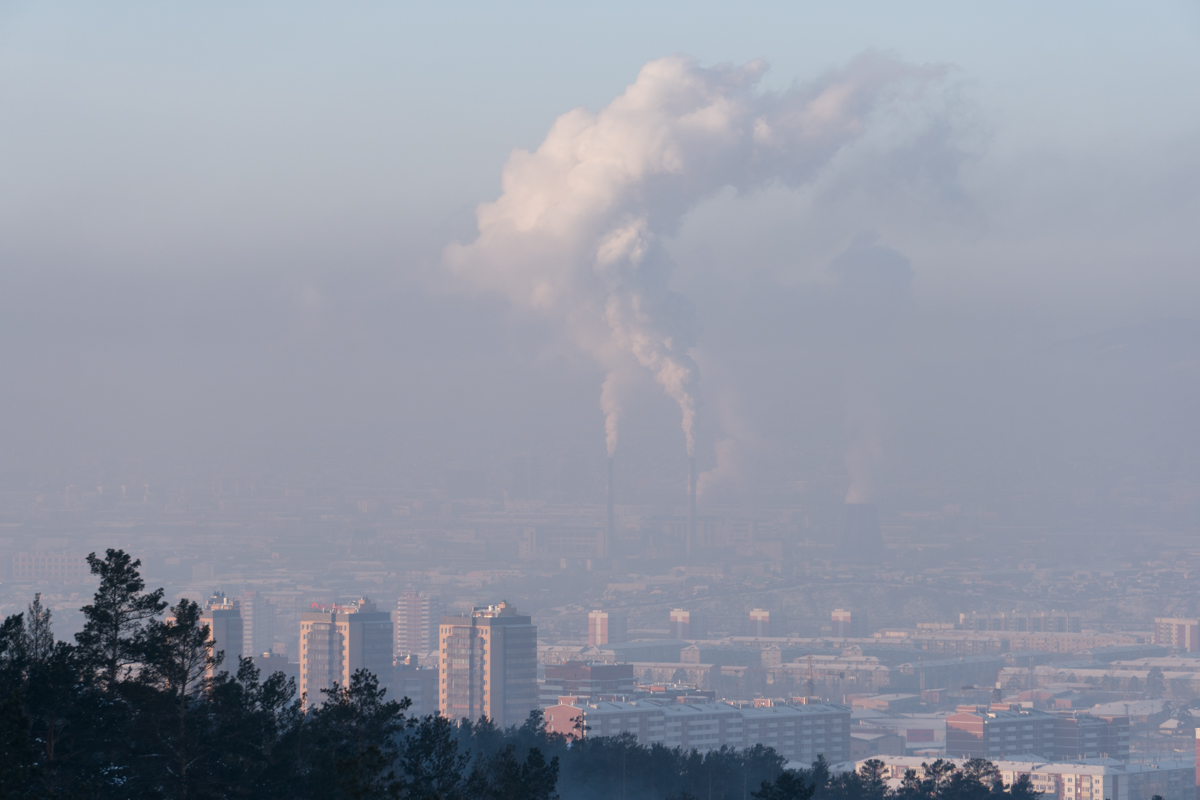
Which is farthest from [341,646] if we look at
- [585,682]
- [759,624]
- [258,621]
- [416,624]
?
[759,624]

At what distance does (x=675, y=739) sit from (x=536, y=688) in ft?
28.0

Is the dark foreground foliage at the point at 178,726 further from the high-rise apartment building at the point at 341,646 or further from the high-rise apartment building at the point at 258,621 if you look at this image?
the high-rise apartment building at the point at 258,621

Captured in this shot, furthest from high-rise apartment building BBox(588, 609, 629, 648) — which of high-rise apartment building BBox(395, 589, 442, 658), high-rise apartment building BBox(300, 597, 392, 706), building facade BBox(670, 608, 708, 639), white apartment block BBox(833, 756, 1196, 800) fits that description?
white apartment block BBox(833, 756, 1196, 800)

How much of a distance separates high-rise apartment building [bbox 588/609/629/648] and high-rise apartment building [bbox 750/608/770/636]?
406 inches

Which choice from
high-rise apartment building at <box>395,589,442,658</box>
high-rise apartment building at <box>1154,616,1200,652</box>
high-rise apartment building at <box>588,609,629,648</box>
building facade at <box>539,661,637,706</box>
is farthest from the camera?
high-rise apartment building at <box>1154,616,1200,652</box>

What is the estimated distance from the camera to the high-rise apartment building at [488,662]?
211ft

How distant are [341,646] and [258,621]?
3515 centimetres

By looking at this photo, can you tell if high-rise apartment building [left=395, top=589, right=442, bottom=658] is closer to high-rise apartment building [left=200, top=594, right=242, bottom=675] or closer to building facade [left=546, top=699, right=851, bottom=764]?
high-rise apartment building [left=200, top=594, right=242, bottom=675]

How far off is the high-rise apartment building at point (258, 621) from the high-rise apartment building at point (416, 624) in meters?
8.13

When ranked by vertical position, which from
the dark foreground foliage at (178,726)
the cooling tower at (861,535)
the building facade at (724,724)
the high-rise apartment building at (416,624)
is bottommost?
the building facade at (724,724)

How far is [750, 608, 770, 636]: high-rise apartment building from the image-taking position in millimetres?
117125

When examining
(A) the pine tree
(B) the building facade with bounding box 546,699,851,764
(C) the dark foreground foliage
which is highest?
(A) the pine tree

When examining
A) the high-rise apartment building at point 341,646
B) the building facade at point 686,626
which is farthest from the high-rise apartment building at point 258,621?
the building facade at point 686,626

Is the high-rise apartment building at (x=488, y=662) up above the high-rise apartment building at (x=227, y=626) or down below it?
below
